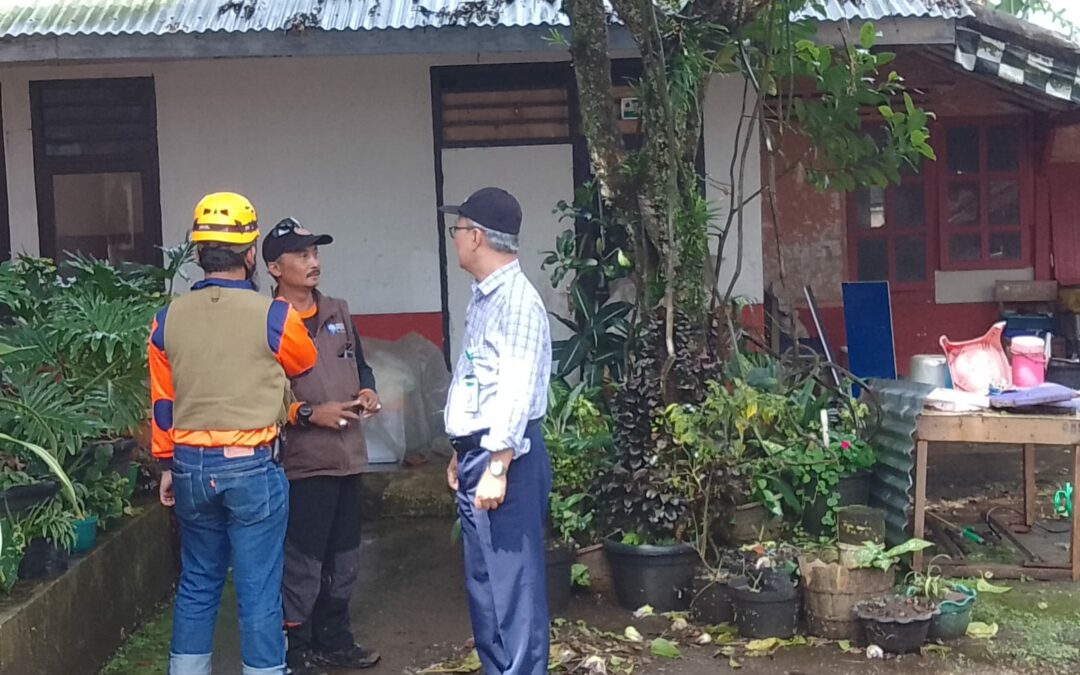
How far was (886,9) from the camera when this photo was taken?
20.5ft

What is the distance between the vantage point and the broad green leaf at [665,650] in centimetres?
424

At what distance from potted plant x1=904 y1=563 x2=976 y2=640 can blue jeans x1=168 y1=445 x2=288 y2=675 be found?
2529 mm

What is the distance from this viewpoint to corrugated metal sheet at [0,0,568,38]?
6.01 metres

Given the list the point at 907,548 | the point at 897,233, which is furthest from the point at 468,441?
the point at 897,233

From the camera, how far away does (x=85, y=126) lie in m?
7.31

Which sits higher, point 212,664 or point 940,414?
point 940,414

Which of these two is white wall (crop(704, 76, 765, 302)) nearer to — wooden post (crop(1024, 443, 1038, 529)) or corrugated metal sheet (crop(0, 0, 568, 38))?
corrugated metal sheet (crop(0, 0, 568, 38))

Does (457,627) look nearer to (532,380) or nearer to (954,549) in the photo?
(532,380)

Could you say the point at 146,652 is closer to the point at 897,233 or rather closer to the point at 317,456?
the point at 317,456

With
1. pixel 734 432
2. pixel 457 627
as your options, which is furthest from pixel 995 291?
pixel 457 627

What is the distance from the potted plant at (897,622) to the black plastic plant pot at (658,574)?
751 mm

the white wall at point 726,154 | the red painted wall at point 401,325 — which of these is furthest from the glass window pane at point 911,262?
the red painted wall at point 401,325

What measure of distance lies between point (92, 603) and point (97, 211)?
394 centimetres

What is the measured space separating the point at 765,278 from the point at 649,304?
A: 4132mm
